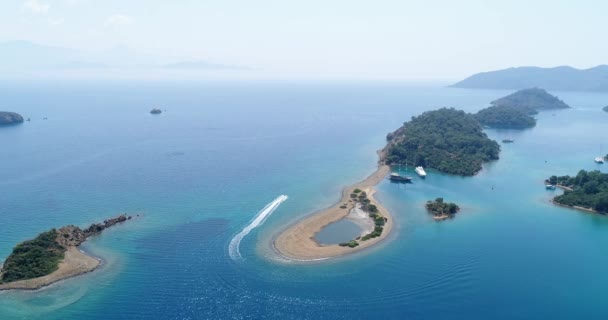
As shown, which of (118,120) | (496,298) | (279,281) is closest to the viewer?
(496,298)

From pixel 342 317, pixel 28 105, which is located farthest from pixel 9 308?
pixel 28 105

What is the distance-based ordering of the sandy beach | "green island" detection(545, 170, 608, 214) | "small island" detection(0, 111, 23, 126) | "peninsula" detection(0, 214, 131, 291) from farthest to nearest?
"small island" detection(0, 111, 23, 126)
"green island" detection(545, 170, 608, 214)
the sandy beach
"peninsula" detection(0, 214, 131, 291)

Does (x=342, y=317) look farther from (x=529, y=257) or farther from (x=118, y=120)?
(x=118, y=120)

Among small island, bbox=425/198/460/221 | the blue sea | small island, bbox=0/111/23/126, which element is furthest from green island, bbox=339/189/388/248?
small island, bbox=0/111/23/126

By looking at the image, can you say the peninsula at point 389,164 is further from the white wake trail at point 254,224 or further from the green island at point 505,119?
the green island at point 505,119

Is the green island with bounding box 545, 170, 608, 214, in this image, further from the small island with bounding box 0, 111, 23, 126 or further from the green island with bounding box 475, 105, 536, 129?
the small island with bounding box 0, 111, 23, 126
